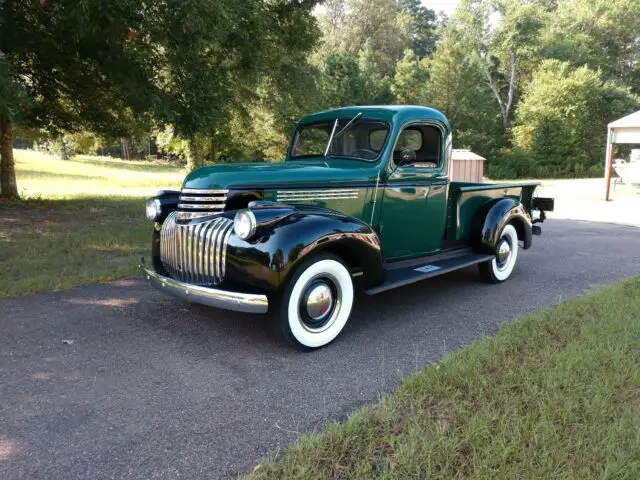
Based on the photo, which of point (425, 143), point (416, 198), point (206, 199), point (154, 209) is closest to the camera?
point (206, 199)

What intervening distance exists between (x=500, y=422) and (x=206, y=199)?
260 centimetres

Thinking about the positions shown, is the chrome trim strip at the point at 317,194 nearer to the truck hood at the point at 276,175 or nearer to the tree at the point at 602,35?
the truck hood at the point at 276,175

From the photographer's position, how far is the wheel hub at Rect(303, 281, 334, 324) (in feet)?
12.3

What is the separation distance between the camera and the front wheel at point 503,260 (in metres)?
5.81

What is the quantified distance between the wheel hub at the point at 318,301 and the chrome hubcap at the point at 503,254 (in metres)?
2.84

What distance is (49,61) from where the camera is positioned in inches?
414

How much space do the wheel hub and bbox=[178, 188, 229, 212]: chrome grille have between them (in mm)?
969

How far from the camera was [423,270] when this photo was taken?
4750 mm

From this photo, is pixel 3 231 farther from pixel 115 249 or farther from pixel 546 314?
pixel 546 314

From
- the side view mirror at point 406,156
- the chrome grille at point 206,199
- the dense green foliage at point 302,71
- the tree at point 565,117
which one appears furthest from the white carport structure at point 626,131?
the tree at point 565,117

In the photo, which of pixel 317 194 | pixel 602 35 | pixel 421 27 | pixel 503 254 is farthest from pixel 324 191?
pixel 421 27

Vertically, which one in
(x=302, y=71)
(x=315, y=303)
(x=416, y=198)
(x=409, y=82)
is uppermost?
(x=409, y=82)

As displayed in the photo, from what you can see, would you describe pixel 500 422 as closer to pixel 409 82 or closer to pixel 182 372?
pixel 182 372

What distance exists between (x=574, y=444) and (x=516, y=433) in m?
0.27
